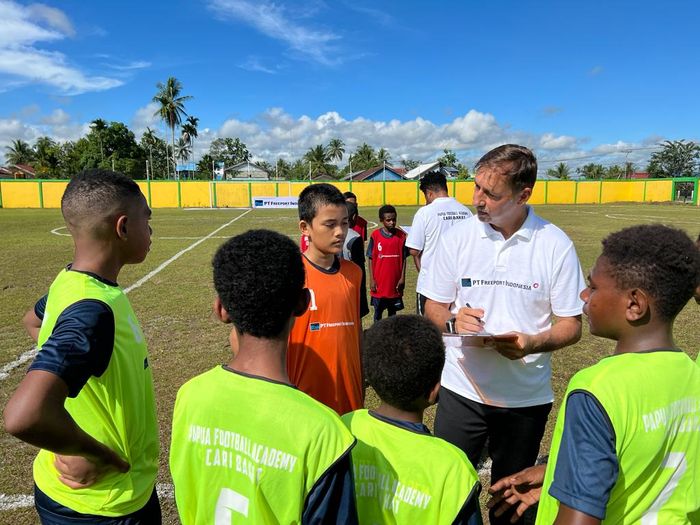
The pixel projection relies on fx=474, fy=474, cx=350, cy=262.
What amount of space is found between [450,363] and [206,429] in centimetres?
165

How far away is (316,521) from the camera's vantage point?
54.9 inches

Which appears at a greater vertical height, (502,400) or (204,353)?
(502,400)

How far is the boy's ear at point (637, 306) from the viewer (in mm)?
1536

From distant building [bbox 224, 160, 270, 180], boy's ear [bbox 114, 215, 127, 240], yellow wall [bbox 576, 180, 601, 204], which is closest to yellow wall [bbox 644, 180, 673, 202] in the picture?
yellow wall [bbox 576, 180, 601, 204]

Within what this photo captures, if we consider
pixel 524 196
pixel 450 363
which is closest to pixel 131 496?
pixel 450 363

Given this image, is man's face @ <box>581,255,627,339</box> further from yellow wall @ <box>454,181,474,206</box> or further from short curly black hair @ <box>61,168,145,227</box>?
yellow wall @ <box>454,181,474,206</box>

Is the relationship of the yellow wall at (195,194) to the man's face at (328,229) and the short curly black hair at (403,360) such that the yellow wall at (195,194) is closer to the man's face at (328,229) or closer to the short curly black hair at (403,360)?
the man's face at (328,229)

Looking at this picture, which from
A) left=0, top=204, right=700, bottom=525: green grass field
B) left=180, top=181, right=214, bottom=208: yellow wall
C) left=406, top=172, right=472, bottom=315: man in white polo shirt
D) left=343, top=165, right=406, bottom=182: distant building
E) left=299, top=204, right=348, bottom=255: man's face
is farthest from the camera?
left=343, top=165, right=406, bottom=182: distant building

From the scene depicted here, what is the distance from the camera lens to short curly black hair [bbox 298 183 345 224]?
122 inches

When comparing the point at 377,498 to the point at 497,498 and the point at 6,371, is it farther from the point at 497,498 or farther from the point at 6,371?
the point at 6,371

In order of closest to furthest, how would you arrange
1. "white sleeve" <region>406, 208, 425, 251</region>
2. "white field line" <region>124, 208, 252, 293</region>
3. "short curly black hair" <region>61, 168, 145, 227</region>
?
1. "short curly black hair" <region>61, 168, 145, 227</region>
2. "white sleeve" <region>406, 208, 425, 251</region>
3. "white field line" <region>124, 208, 252, 293</region>

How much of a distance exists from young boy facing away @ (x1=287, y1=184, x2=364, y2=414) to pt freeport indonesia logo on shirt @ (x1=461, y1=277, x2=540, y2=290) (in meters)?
0.70

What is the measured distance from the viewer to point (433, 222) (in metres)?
6.11

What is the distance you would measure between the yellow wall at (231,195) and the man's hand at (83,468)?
42319 millimetres
